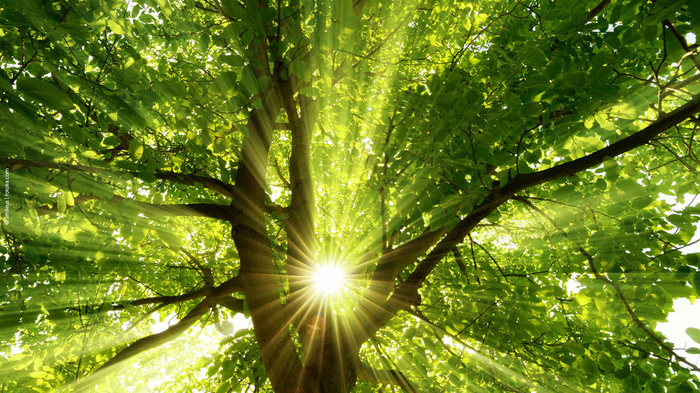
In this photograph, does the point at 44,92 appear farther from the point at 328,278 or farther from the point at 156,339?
the point at 328,278

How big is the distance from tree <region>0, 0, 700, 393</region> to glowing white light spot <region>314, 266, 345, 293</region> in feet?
0.51

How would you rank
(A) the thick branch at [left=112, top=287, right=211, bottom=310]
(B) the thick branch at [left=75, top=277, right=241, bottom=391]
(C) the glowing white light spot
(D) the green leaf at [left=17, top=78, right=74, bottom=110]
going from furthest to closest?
1. (C) the glowing white light spot
2. (A) the thick branch at [left=112, top=287, right=211, bottom=310]
3. (B) the thick branch at [left=75, top=277, right=241, bottom=391]
4. (D) the green leaf at [left=17, top=78, right=74, bottom=110]

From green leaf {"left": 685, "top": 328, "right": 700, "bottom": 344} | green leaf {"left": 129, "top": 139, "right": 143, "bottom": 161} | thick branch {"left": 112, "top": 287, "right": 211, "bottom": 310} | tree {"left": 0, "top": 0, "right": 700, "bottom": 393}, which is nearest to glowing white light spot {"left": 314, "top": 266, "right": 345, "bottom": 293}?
tree {"left": 0, "top": 0, "right": 700, "bottom": 393}

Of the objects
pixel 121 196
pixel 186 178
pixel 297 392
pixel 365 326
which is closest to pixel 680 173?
pixel 365 326

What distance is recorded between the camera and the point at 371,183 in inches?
147

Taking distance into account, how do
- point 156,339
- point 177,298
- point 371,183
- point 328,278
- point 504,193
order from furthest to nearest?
point 328,278 < point 177,298 < point 156,339 < point 371,183 < point 504,193

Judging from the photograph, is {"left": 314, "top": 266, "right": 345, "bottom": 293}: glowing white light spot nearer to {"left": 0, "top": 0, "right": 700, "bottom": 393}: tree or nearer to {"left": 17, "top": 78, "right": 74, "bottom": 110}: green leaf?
{"left": 0, "top": 0, "right": 700, "bottom": 393}: tree

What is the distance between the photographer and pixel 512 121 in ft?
10.3

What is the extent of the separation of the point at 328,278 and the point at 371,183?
6.49ft

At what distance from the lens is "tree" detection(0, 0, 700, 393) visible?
235cm

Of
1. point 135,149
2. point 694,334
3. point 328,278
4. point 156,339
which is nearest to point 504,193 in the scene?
point 694,334

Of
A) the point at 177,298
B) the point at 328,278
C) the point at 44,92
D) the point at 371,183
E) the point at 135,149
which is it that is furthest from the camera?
the point at 328,278

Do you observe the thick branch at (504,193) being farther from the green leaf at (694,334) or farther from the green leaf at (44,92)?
the green leaf at (44,92)

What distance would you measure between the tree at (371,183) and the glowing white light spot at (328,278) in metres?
0.16
